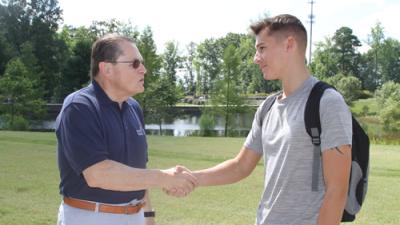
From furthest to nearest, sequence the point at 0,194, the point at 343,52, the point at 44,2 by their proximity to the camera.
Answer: the point at 343,52 < the point at 44,2 < the point at 0,194

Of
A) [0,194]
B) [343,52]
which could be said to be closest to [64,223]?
[0,194]

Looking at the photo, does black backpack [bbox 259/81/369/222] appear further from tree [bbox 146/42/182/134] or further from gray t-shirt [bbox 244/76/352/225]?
tree [bbox 146/42/182/134]

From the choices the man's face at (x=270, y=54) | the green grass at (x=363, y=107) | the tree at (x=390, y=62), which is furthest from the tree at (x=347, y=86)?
the man's face at (x=270, y=54)

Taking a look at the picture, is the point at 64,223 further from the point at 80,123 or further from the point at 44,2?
the point at 44,2

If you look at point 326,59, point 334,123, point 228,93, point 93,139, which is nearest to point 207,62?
point 326,59

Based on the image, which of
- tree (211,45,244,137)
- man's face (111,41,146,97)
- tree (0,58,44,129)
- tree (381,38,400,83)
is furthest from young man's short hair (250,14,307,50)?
tree (381,38,400,83)

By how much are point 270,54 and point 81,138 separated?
111cm

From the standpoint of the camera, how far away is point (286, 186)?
272cm

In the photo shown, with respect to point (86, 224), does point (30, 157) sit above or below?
below

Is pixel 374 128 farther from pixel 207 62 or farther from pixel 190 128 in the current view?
pixel 207 62

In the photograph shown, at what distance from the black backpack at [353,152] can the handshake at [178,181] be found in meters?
0.84

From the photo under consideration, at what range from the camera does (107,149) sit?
9.55ft

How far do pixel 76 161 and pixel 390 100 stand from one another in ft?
127

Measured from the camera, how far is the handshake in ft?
9.99
